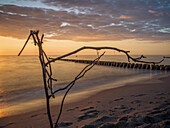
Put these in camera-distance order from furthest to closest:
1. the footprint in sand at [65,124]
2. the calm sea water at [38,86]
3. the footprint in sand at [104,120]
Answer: the calm sea water at [38,86] < the footprint in sand at [65,124] < the footprint in sand at [104,120]

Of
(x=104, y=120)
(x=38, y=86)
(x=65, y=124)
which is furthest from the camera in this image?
(x=38, y=86)

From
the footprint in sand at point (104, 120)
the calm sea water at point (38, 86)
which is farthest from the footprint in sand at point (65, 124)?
the calm sea water at point (38, 86)

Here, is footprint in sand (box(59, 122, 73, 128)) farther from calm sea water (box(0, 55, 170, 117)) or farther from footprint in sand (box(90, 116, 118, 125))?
calm sea water (box(0, 55, 170, 117))

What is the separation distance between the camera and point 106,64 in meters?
37.5

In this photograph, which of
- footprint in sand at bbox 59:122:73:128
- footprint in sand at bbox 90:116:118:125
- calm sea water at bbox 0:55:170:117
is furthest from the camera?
calm sea water at bbox 0:55:170:117

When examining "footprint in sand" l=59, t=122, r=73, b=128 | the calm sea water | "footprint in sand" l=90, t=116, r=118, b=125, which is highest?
"footprint in sand" l=90, t=116, r=118, b=125

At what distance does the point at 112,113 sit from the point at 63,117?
1756 millimetres

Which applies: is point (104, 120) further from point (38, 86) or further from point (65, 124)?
point (38, 86)

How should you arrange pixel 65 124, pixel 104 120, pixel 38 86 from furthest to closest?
pixel 38 86 → pixel 65 124 → pixel 104 120

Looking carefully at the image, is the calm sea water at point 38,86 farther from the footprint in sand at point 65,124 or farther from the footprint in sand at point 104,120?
the footprint in sand at point 104,120

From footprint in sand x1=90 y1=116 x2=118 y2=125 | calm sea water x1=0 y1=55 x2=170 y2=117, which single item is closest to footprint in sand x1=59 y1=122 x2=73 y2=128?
footprint in sand x1=90 y1=116 x2=118 y2=125

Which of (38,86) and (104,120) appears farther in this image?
(38,86)

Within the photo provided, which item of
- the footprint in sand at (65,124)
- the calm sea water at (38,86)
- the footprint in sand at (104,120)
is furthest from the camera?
the calm sea water at (38,86)

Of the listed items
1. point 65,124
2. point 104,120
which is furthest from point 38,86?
point 104,120
